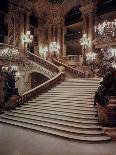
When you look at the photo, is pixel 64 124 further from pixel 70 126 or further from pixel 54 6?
pixel 54 6

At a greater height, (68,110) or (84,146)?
(68,110)

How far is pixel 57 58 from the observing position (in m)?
26.4

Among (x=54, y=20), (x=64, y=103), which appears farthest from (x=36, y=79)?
(x=64, y=103)

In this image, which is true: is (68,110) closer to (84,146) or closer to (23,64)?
(84,146)

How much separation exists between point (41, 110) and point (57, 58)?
13762 millimetres

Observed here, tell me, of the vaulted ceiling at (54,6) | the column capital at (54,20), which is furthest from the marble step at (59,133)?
the vaulted ceiling at (54,6)

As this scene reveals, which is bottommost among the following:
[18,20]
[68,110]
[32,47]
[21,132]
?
[21,132]

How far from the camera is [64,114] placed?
1174 centimetres

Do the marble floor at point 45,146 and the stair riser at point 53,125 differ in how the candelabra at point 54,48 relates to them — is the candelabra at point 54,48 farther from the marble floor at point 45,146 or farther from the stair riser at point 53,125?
the marble floor at point 45,146

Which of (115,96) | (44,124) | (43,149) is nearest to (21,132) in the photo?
(44,124)

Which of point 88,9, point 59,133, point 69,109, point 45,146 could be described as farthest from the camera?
point 88,9

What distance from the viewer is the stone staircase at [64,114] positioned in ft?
32.1

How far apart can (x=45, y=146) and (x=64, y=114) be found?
133 inches

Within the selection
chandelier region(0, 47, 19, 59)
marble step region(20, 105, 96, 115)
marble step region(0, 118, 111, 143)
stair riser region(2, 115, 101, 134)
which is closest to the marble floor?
marble step region(0, 118, 111, 143)
